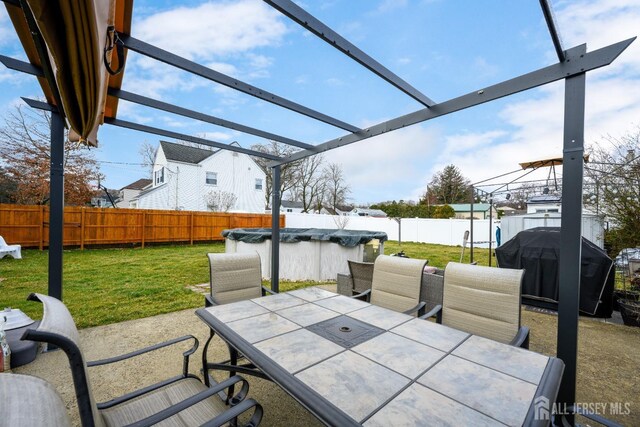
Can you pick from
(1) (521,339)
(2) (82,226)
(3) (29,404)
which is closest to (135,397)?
(3) (29,404)

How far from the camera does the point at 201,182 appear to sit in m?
18.2

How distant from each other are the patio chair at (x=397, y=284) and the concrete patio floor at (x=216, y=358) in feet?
4.41

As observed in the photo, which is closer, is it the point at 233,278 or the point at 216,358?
the point at 216,358

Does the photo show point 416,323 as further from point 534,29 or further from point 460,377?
point 534,29

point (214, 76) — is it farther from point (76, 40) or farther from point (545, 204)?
point (545, 204)

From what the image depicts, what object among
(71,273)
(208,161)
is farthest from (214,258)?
(208,161)

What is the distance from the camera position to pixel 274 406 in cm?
232

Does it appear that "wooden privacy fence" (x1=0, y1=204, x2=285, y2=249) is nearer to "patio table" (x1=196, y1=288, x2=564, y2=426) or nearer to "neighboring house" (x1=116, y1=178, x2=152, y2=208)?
"patio table" (x1=196, y1=288, x2=564, y2=426)

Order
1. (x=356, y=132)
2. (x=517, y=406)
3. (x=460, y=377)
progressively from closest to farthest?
(x=517, y=406)
(x=460, y=377)
(x=356, y=132)

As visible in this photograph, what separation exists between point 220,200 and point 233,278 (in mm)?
16521

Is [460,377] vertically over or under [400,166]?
under

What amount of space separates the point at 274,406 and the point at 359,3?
3278 mm

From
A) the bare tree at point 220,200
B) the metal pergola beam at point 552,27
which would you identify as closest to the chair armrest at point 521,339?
the metal pergola beam at point 552,27

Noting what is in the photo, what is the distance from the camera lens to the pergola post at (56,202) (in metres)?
2.99
